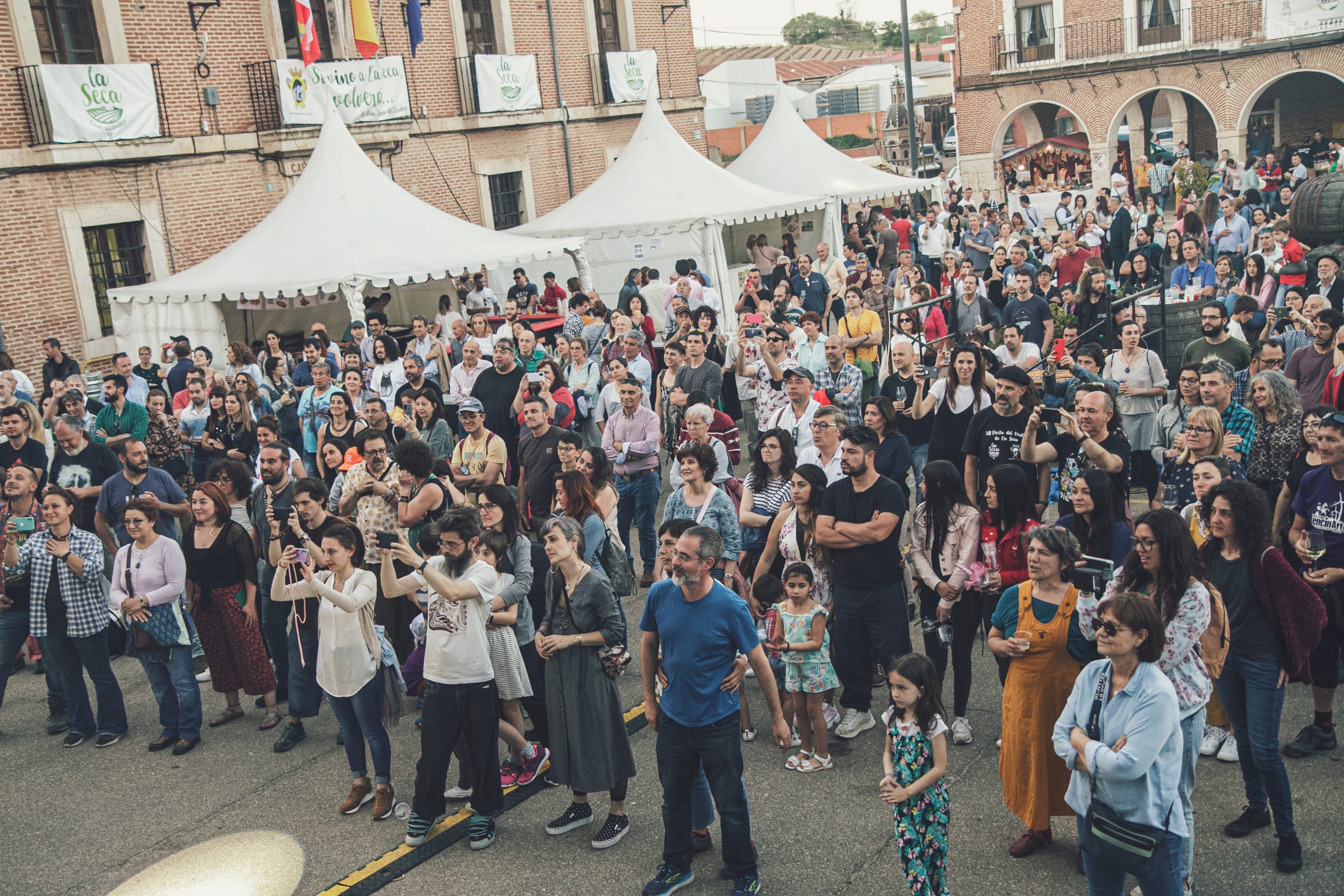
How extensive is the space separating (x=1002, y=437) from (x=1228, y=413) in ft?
4.54

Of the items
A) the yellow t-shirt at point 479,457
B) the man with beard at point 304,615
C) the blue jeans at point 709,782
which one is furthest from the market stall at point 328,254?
the blue jeans at point 709,782

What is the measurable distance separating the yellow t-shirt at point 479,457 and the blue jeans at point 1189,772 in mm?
4902

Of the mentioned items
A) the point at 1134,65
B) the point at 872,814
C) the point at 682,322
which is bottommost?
the point at 872,814

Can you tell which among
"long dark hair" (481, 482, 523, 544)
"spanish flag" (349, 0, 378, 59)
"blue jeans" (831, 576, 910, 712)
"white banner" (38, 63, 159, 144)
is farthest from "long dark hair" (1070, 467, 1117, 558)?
"spanish flag" (349, 0, 378, 59)

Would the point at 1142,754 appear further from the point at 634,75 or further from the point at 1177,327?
the point at 634,75

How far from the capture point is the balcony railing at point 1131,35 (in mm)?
33406

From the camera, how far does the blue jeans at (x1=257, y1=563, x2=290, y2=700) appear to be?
722cm

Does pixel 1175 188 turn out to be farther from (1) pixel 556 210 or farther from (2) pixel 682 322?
(2) pixel 682 322

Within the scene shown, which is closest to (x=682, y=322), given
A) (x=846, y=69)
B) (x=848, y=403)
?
(x=848, y=403)

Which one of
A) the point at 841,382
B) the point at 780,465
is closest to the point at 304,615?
Answer: the point at 780,465

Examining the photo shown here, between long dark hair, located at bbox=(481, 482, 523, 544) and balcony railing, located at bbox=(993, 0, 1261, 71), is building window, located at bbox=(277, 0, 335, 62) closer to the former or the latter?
long dark hair, located at bbox=(481, 482, 523, 544)

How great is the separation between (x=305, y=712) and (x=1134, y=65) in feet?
117

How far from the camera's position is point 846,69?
61.3 m

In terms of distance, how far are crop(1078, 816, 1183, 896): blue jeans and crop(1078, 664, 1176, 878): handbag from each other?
2 cm
